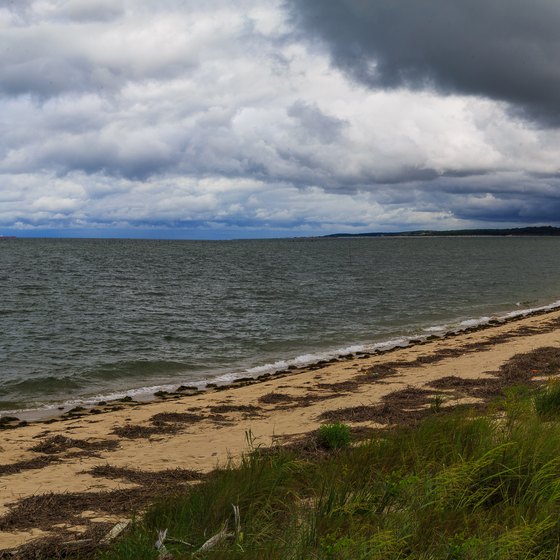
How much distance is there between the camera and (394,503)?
4984mm

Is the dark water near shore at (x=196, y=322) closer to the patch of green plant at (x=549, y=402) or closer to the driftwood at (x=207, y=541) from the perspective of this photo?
the patch of green plant at (x=549, y=402)

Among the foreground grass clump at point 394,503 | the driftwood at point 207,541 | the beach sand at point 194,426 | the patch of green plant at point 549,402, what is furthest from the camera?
the patch of green plant at point 549,402

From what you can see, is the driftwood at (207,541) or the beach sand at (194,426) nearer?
the driftwood at (207,541)

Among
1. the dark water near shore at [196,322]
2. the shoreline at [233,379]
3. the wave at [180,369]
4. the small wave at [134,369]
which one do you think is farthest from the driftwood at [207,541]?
the small wave at [134,369]

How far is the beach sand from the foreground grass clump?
1.58 meters

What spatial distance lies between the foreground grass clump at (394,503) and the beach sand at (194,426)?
158 cm

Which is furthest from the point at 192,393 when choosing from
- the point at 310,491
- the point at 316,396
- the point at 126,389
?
the point at 310,491

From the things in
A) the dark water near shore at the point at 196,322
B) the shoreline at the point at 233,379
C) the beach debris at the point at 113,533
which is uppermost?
the beach debris at the point at 113,533

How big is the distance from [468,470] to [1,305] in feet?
119

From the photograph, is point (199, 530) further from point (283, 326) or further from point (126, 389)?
point (283, 326)

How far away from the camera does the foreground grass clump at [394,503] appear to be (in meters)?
4.23

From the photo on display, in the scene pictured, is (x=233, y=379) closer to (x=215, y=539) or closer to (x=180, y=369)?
(x=180, y=369)

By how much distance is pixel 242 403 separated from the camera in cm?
1527

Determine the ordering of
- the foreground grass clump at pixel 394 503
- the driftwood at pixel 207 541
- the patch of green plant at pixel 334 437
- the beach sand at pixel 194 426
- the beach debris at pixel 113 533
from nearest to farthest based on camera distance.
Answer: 1. the foreground grass clump at pixel 394 503
2. the driftwood at pixel 207 541
3. the beach debris at pixel 113 533
4. the beach sand at pixel 194 426
5. the patch of green plant at pixel 334 437
